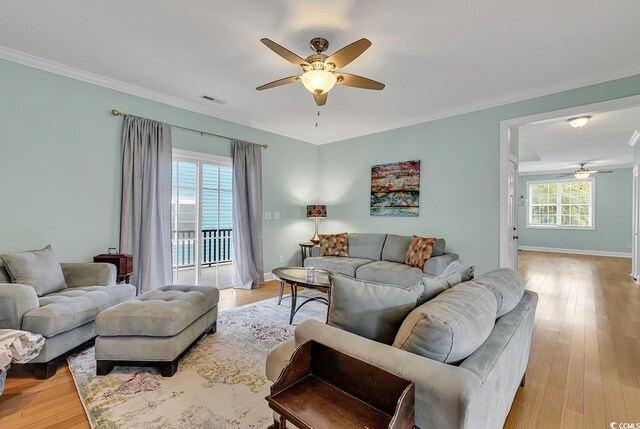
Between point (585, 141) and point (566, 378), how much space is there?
5651mm

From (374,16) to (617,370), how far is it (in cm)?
336

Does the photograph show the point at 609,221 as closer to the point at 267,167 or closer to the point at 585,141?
the point at 585,141

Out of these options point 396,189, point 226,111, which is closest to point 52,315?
point 226,111

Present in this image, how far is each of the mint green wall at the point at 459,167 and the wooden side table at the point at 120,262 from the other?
3613 mm

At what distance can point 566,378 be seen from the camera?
7.32ft

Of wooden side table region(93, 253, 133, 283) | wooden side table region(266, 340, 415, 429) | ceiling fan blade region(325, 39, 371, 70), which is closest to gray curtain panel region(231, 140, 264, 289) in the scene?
wooden side table region(93, 253, 133, 283)

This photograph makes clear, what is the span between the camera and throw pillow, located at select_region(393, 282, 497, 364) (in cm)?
109

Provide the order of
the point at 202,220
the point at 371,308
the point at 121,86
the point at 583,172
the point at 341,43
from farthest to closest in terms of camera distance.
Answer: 1. the point at 583,172
2. the point at 202,220
3. the point at 121,86
4. the point at 341,43
5. the point at 371,308

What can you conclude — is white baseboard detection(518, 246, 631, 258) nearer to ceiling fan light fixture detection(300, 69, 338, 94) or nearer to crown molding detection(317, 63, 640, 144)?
crown molding detection(317, 63, 640, 144)

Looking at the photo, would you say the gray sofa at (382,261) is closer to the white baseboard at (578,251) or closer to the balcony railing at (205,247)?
the balcony railing at (205,247)

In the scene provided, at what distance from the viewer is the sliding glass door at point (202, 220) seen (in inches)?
165

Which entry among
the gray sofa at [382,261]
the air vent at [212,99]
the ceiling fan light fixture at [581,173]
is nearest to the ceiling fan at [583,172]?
the ceiling fan light fixture at [581,173]

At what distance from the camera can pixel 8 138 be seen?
2.90 m

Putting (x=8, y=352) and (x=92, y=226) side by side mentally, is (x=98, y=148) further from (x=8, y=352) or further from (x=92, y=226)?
(x=8, y=352)
